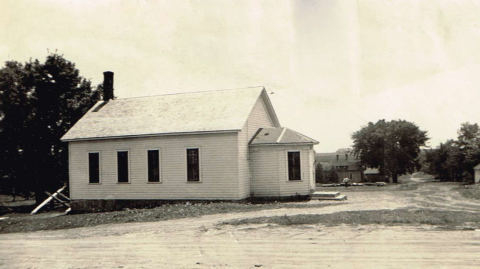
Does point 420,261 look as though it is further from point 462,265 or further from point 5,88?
point 5,88

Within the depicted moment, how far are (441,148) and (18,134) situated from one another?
68.8 meters

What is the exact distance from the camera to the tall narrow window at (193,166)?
69.8 ft

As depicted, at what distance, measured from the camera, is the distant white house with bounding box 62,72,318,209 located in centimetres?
2080

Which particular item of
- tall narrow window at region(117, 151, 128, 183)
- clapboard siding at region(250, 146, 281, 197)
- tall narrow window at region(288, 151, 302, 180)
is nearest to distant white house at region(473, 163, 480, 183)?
tall narrow window at region(288, 151, 302, 180)

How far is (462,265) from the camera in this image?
7.11 meters

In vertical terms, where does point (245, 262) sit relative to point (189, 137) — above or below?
below

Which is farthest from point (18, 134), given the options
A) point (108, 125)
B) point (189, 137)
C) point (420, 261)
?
point (420, 261)

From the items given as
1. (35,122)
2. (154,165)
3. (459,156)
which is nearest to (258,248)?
(154,165)

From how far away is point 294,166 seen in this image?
21641 millimetres

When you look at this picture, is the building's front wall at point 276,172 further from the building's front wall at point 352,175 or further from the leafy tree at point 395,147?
the building's front wall at point 352,175

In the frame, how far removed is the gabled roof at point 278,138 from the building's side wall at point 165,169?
7.38 feet

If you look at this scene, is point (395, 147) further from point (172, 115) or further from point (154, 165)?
point (154, 165)

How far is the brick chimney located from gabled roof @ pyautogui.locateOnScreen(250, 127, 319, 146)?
12.2 metres

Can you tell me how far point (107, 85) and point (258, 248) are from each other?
23066 millimetres
